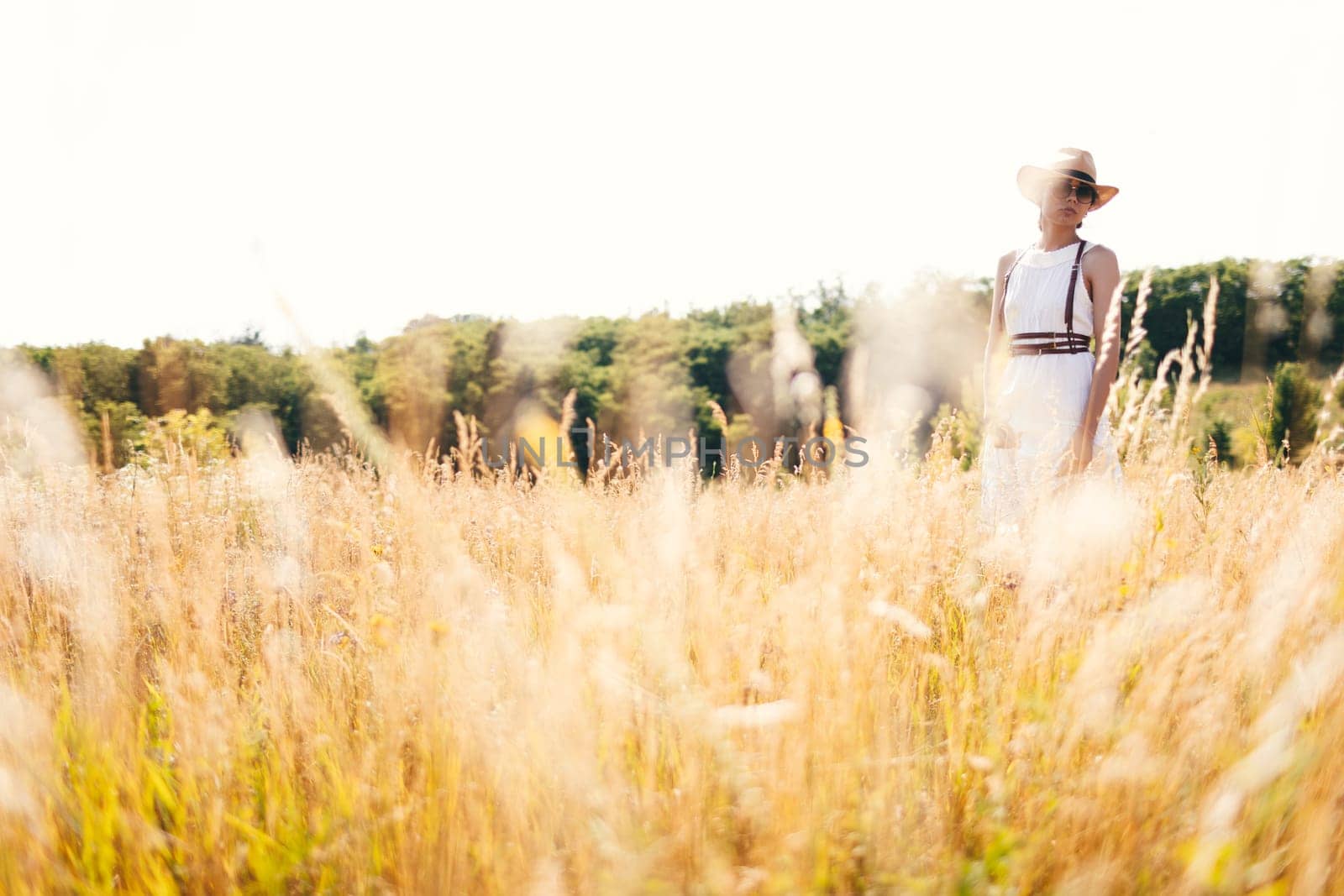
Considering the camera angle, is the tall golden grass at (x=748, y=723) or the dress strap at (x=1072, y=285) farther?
the dress strap at (x=1072, y=285)

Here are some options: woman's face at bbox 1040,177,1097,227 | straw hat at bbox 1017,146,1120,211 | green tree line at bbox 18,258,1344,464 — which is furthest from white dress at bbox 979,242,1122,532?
green tree line at bbox 18,258,1344,464

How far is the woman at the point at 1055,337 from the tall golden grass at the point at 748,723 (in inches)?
10.3

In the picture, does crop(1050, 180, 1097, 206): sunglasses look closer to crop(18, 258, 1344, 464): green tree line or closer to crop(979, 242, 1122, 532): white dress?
crop(979, 242, 1122, 532): white dress

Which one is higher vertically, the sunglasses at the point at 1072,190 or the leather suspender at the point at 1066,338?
the sunglasses at the point at 1072,190

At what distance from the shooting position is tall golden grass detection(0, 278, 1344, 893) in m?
1.16

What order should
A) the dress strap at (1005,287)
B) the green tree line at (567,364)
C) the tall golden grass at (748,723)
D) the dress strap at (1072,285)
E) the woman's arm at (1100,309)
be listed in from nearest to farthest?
the tall golden grass at (748,723)
the woman's arm at (1100,309)
the dress strap at (1072,285)
the dress strap at (1005,287)
the green tree line at (567,364)

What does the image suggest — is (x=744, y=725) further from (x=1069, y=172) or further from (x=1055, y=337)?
(x=1069, y=172)

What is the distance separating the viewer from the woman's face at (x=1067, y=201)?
2.76 meters

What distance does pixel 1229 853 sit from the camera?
1.02 m

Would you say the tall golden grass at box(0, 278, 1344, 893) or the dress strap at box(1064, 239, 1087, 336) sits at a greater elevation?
the dress strap at box(1064, 239, 1087, 336)

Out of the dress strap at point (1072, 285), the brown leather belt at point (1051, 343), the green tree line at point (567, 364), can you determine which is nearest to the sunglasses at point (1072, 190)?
the dress strap at point (1072, 285)

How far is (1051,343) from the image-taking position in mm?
2791

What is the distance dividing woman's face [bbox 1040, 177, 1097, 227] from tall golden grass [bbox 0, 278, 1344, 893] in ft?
2.65

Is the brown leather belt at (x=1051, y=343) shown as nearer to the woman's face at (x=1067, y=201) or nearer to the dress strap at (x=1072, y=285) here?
the dress strap at (x=1072, y=285)
